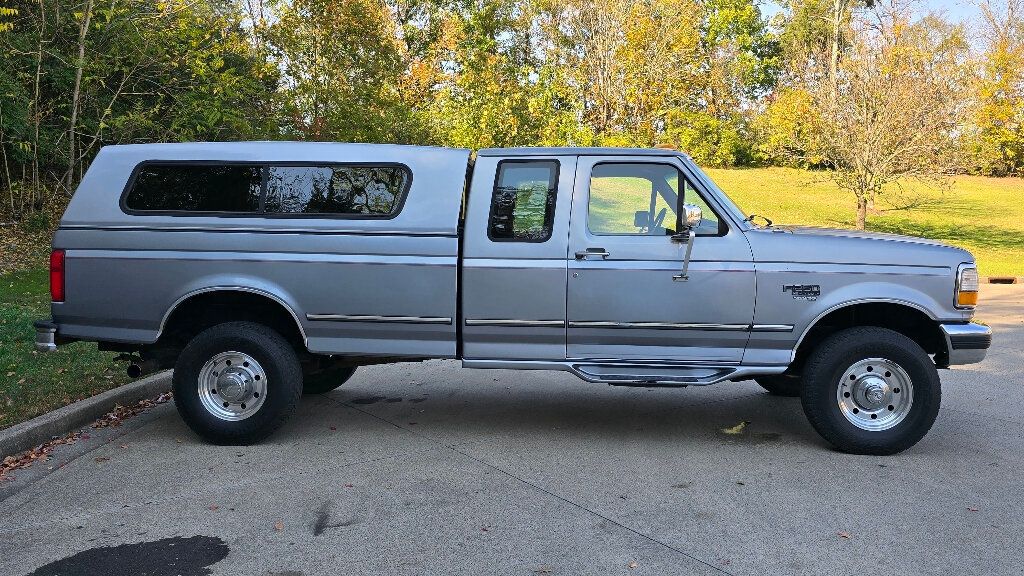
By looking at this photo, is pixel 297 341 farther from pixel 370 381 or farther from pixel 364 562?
pixel 364 562

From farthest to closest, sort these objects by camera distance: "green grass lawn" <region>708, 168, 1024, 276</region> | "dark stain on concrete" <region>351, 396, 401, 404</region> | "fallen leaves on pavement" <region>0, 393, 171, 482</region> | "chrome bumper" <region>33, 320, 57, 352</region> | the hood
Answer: "green grass lawn" <region>708, 168, 1024, 276</region>
"dark stain on concrete" <region>351, 396, 401, 404</region>
"chrome bumper" <region>33, 320, 57, 352</region>
the hood
"fallen leaves on pavement" <region>0, 393, 171, 482</region>

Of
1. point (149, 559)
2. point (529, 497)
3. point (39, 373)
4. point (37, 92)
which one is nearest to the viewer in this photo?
point (149, 559)

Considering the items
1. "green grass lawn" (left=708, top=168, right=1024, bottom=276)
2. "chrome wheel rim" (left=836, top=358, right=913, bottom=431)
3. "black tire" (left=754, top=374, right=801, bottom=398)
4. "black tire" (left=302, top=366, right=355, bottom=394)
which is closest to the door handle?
"chrome wheel rim" (left=836, top=358, right=913, bottom=431)

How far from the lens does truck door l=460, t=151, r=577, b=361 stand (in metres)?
6.45

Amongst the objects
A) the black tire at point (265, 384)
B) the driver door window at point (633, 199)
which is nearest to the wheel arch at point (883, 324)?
the driver door window at point (633, 199)

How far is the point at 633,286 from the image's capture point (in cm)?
640

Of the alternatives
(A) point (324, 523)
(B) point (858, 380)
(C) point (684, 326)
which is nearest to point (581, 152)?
(C) point (684, 326)

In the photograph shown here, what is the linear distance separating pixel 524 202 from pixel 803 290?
202 centimetres

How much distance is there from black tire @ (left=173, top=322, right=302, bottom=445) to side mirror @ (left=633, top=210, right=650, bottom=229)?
263 centimetres

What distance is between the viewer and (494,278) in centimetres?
645

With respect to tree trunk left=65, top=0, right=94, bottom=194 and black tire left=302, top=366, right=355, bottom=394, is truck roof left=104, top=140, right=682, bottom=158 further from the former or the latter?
tree trunk left=65, top=0, right=94, bottom=194

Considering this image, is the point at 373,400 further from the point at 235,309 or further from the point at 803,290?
the point at 803,290

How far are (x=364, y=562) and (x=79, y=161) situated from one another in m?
18.1

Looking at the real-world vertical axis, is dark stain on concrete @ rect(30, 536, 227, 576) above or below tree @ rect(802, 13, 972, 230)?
below
